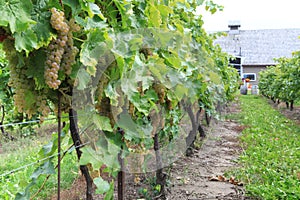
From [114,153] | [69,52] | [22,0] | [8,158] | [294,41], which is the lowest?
[8,158]

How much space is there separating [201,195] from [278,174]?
123 centimetres

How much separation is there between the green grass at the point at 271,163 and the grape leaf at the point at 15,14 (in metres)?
3.48

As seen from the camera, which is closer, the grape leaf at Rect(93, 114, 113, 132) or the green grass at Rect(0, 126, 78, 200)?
the grape leaf at Rect(93, 114, 113, 132)

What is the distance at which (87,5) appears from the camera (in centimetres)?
147

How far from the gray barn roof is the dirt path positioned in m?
27.9

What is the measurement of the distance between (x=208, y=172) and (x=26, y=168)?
2677 millimetres

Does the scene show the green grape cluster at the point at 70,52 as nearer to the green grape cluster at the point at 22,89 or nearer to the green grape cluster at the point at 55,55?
the green grape cluster at the point at 55,55

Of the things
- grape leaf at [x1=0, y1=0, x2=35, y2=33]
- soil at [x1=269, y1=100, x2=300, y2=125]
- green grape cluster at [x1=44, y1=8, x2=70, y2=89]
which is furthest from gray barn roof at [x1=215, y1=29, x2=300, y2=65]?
grape leaf at [x1=0, y1=0, x2=35, y2=33]

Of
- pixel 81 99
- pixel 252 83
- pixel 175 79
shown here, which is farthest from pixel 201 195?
pixel 252 83

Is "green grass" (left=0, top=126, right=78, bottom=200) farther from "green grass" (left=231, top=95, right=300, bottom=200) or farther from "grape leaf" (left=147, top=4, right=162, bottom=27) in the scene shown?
"green grass" (left=231, top=95, right=300, bottom=200)

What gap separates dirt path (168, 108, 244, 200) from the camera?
4363 millimetres

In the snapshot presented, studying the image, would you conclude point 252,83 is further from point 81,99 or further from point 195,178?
point 81,99

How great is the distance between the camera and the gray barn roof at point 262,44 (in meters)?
34.9

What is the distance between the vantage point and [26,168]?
542 centimetres
